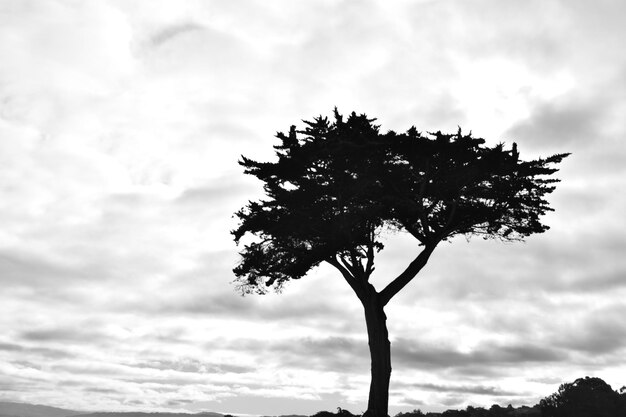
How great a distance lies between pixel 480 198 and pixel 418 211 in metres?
2.98

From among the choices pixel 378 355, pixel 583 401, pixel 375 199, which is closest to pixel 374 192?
pixel 375 199

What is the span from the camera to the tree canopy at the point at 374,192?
1110 inches

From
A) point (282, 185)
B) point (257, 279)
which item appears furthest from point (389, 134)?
point (257, 279)

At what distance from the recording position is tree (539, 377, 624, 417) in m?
28.2

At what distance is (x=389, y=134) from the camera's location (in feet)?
93.5

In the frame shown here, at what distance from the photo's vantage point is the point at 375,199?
93.7ft

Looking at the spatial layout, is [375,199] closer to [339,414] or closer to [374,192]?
[374,192]

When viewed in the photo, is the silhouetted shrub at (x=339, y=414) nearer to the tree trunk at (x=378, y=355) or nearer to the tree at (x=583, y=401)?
the tree trunk at (x=378, y=355)

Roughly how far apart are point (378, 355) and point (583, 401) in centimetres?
964

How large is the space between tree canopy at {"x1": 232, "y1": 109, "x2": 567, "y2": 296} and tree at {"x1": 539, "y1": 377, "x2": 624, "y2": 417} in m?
7.81

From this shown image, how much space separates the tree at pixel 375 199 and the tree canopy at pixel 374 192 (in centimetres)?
5

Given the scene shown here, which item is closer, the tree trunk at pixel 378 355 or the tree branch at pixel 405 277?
the tree trunk at pixel 378 355

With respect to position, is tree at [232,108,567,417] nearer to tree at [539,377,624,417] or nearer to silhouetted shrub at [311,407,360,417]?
silhouetted shrub at [311,407,360,417]

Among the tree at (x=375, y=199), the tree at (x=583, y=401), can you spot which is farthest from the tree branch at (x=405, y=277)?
the tree at (x=583, y=401)
